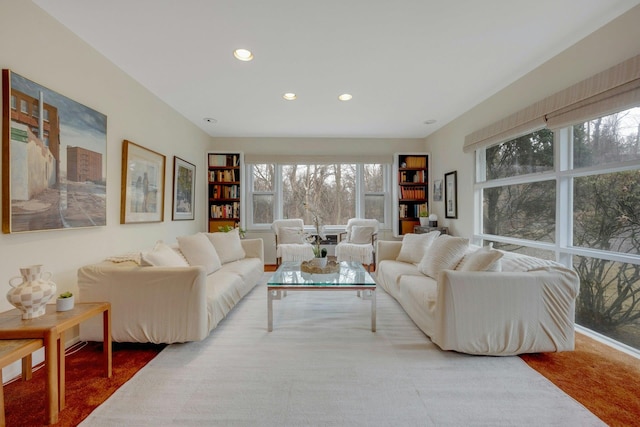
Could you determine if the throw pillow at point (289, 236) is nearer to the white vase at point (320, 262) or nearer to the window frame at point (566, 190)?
the white vase at point (320, 262)

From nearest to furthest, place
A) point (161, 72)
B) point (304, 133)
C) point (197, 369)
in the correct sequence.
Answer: point (197, 369) < point (161, 72) < point (304, 133)

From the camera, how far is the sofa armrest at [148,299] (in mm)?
2031

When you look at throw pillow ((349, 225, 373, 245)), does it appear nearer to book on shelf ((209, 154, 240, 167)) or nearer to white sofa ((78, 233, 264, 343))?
book on shelf ((209, 154, 240, 167))

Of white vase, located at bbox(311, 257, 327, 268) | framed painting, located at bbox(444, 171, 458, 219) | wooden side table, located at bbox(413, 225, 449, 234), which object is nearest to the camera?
white vase, located at bbox(311, 257, 327, 268)

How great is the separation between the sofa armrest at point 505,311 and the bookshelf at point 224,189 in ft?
13.0

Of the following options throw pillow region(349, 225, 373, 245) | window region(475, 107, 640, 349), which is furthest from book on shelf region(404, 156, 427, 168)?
window region(475, 107, 640, 349)

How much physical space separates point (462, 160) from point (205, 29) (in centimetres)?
361

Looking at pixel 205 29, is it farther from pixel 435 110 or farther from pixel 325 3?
pixel 435 110

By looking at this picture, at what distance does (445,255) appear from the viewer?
2.73 metres

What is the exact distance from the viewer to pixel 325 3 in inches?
73.0

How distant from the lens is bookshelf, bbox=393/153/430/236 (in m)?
5.11

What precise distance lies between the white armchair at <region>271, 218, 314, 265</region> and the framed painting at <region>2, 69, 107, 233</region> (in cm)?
263

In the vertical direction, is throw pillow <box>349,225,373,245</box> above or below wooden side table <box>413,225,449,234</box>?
below

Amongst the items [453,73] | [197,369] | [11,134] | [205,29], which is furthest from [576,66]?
[11,134]
